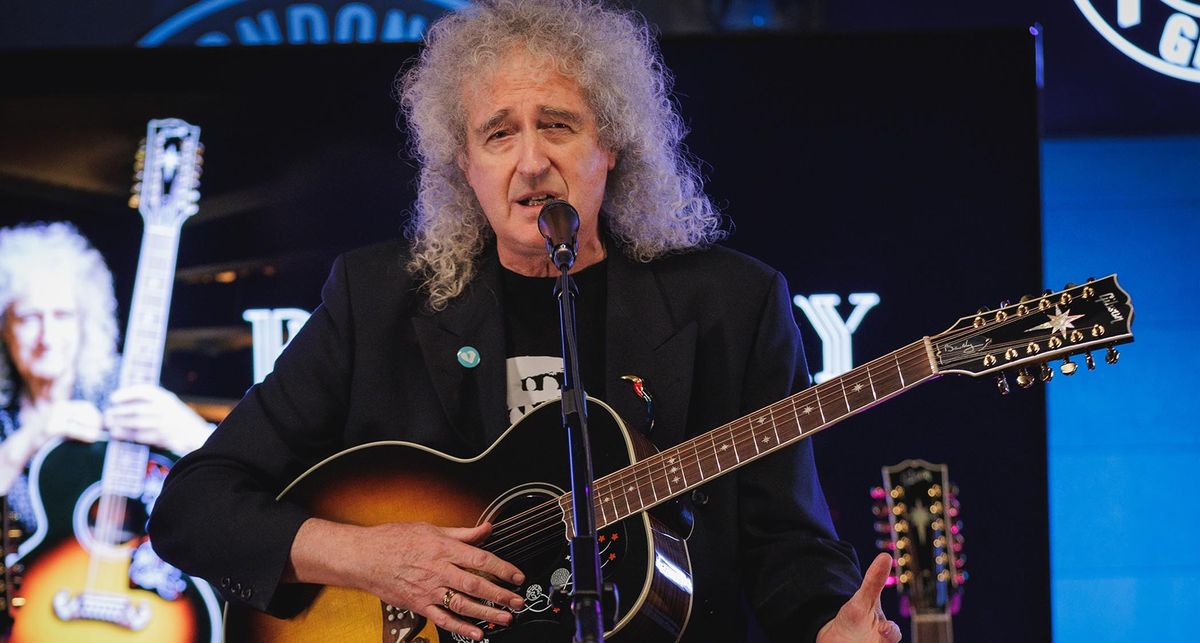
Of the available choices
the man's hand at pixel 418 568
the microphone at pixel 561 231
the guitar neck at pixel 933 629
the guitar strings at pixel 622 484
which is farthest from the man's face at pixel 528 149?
the guitar neck at pixel 933 629

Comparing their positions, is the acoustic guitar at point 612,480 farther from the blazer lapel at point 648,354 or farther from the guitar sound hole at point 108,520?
the guitar sound hole at point 108,520

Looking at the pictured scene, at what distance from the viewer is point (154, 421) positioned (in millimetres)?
3877

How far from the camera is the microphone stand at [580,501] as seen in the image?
78.3 inches

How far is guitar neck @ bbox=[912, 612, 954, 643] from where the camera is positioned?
2688mm

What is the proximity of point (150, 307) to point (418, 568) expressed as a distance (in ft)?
5.92

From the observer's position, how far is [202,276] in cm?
392

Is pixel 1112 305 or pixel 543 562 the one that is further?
pixel 543 562

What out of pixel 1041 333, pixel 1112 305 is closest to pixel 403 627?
pixel 1041 333

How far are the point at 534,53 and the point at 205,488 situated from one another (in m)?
1.29

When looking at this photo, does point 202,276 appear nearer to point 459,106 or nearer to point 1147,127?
point 459,106

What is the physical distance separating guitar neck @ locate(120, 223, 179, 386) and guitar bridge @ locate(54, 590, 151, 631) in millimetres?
674

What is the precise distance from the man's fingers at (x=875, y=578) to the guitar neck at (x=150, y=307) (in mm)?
2450

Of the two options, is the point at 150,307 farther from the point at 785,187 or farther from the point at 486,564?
the point at 785,187

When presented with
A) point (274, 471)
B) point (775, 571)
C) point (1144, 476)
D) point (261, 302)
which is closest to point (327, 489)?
point (274, 471)
